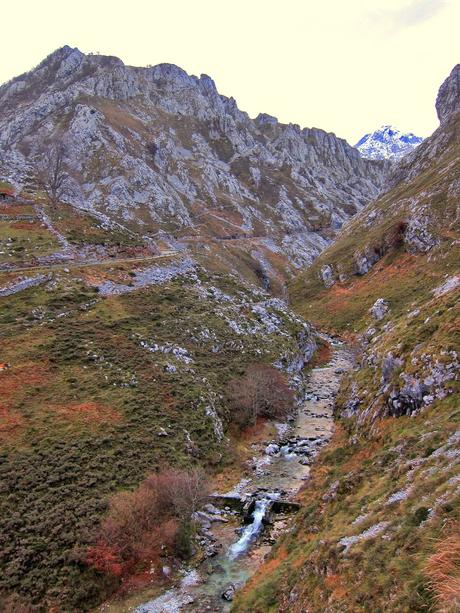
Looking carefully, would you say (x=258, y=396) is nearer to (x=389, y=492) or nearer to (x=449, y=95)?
(x=389, y=492)

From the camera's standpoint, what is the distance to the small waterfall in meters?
35.0

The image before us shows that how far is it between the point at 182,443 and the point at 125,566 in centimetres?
1568

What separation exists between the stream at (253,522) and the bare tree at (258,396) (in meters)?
2.56

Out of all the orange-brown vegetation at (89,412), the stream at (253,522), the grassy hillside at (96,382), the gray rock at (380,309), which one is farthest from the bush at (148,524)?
the gray rock at (380,309)

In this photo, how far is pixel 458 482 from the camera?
70.4 ft

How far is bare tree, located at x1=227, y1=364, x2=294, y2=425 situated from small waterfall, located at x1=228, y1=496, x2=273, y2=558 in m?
16.8

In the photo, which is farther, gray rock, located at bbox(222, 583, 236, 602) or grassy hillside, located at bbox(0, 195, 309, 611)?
grassy hillside, located at bbox(0, 195, 309, 611)

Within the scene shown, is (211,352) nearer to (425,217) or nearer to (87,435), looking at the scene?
(87,435)

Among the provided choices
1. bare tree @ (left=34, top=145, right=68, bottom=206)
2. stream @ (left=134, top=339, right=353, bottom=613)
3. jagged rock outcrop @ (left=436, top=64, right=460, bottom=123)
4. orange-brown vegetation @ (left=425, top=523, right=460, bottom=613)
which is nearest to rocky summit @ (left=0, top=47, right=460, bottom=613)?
orange-brown vegetation @ (left=425, top=523, right=460, bottom=613)

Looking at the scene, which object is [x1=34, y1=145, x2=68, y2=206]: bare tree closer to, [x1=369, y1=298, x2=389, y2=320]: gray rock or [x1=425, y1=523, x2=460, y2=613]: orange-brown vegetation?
[x1=369, y1=298, x2=389, y2=320]: gray rock

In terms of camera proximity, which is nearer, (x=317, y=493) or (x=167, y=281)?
(x=317, y=493)

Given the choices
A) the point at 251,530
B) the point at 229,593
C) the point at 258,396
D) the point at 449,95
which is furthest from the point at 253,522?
the point at 449,95

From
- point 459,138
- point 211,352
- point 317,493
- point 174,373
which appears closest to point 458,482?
point 317,493

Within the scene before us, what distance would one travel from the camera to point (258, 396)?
59.3 metres
